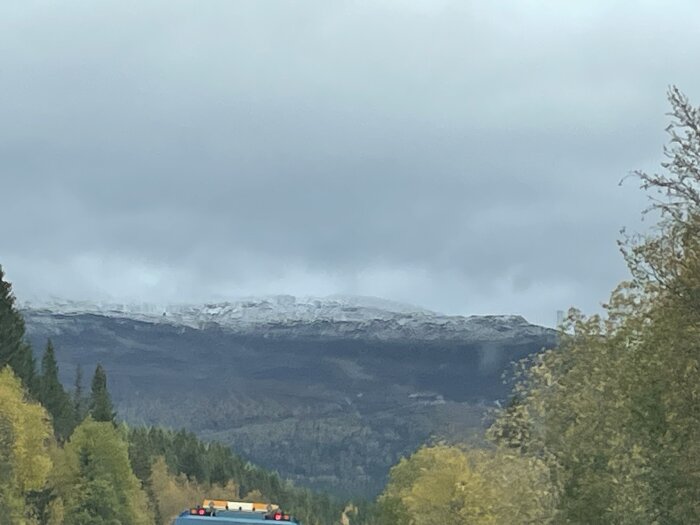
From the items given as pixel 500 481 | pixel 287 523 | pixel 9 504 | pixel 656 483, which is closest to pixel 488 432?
pixel 500 481

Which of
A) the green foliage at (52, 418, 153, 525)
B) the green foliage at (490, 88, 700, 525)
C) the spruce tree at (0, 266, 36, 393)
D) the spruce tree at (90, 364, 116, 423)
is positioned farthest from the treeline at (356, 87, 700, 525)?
the spruce tree at (90, 364, 116, 423)

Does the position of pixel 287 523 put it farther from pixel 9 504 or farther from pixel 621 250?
pixel 9 504

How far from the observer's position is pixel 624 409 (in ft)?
118

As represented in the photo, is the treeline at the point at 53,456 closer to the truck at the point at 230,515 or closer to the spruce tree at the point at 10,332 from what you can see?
the spruce tree at the point at 10,332

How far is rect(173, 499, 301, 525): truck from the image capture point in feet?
84.4

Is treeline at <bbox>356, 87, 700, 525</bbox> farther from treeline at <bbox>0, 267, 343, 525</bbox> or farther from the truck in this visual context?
treeline at <bbox>0, 267, 343, 525</bbox>

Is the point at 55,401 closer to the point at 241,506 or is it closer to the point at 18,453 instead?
the point at 18,453

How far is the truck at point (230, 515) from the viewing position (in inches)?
1013

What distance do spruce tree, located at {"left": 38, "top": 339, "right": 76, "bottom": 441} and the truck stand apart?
100 meters

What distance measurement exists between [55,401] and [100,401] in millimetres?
12922

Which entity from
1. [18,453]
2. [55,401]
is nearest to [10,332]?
[55,401]

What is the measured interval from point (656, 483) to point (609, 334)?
29.8 feet

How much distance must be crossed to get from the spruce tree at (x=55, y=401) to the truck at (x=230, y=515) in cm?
10040

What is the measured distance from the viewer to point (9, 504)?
7650cm
